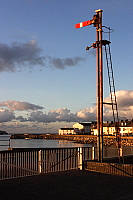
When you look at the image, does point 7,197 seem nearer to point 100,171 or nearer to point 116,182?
point 116,182

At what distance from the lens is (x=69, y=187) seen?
11555 mm

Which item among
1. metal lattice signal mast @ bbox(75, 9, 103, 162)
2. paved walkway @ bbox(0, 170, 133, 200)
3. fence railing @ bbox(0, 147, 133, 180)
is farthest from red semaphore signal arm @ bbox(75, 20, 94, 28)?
paved walkway @ bbox(0, 170, 133, 200)

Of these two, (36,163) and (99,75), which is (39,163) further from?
(99,75)

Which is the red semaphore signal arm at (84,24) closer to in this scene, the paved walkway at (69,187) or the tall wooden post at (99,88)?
the tall wooden post at (99,88)

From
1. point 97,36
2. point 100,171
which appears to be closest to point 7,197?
point 100,171

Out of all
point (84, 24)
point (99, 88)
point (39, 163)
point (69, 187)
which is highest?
point (84, 24)

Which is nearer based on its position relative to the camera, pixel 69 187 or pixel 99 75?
pixel 69 187

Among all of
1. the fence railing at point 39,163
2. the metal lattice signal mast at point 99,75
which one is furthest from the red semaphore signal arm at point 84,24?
the fence railing at point 39,163

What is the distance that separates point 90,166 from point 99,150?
113 centimetres

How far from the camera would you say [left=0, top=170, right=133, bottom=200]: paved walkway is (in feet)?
32.8

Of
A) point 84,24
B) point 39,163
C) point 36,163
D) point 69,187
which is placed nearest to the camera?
point 69,187

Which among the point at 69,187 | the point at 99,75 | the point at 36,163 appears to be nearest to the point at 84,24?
the point at 99,75

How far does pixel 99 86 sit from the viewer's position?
16797 millimetres

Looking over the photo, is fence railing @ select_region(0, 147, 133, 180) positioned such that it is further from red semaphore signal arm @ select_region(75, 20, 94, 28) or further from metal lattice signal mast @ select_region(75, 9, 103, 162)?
red semaphore signal arm @ select_region(75, 20, 94, 28)
